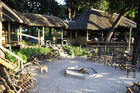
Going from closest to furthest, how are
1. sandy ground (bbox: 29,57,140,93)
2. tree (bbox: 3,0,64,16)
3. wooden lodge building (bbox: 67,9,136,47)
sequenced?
sandy ground (bbox: 29,57,140,93), wooden lodge building (bbox: 67,9,136,47), tree (bbox: 3,0,64,16)

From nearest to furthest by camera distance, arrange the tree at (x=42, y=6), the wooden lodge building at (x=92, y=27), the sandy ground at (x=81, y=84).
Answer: the sandy ground at (x=81, y=84) < the wooden lodge building at (x=92, y=27) < the tree at (x=42, y=6)

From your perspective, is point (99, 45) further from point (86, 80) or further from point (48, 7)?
point (48, 7)

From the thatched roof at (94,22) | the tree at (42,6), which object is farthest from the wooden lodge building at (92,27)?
the tree at (42,6)

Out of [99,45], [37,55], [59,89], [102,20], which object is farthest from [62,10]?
[59,89]

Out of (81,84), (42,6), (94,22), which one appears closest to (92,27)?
(94,22)

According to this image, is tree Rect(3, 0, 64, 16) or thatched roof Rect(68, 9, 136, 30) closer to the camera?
thatched roof Rect(68, 9, 136, 30)

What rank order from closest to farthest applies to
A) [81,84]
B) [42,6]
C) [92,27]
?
[81,84] → [92,27] → [42,6]

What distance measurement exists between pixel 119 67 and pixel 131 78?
2.25 m

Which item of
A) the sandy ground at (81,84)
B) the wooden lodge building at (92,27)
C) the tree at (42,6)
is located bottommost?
the sandy ground at (81,84)

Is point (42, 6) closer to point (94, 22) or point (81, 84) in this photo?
point (94, 22)

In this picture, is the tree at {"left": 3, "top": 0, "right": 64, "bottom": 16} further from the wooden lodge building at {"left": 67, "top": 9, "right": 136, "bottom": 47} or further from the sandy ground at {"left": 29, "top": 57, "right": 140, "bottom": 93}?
the sandy ground at {"left": 29, "top": 57, "right": 140, "bottom": 93}

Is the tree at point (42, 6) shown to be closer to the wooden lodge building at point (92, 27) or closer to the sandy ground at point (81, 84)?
the wooden lodge building at point (92, 27)

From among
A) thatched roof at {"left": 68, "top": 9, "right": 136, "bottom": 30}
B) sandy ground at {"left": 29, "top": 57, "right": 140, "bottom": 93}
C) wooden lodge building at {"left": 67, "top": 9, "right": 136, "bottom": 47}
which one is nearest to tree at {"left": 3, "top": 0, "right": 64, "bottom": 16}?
wooden lodge building at {"left": 67, "top": 9, "right": 136, "bottom": 47}

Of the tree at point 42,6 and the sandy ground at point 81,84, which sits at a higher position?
the tree at point 42,6
